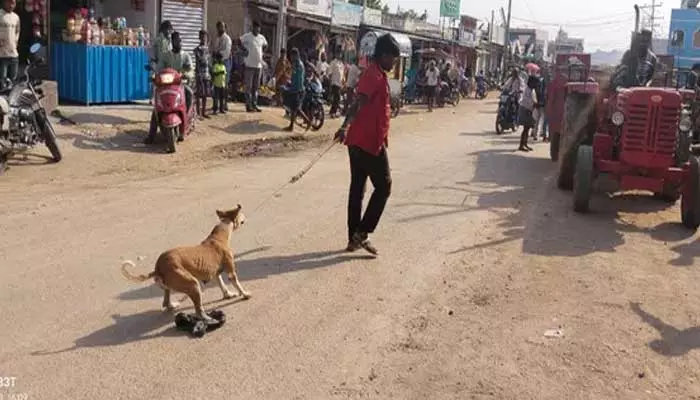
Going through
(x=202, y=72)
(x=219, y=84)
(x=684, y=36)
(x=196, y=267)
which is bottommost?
(x=196, y=267)

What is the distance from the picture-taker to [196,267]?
4777 mm

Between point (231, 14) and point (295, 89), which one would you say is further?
point (231, 14)

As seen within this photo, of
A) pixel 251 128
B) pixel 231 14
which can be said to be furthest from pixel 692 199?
pixel 231 14

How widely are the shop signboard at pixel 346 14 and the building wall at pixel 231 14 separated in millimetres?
5531

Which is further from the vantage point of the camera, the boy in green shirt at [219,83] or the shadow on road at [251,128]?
the boy in green shirt at [219,83]

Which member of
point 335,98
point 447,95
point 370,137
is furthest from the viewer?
point 447,95

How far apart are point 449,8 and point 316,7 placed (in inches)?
809

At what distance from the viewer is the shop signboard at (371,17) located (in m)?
29.9

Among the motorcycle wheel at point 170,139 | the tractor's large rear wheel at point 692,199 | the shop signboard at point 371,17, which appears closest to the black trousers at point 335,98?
the motorcycle wheel at point 170,139

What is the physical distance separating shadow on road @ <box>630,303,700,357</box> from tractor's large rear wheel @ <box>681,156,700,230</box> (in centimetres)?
332

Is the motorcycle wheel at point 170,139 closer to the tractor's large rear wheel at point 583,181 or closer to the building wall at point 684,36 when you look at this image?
the tractor's large rear wheel at point 583,181

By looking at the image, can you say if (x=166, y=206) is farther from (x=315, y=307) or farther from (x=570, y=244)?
(x=570, y=244)

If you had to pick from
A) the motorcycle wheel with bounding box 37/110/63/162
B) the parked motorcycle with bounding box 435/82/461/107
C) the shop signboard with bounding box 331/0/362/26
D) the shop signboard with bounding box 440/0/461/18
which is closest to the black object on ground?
the motorcycle wheel with bounding box 37/110/63/162

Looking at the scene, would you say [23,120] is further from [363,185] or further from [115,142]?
[363,185]
